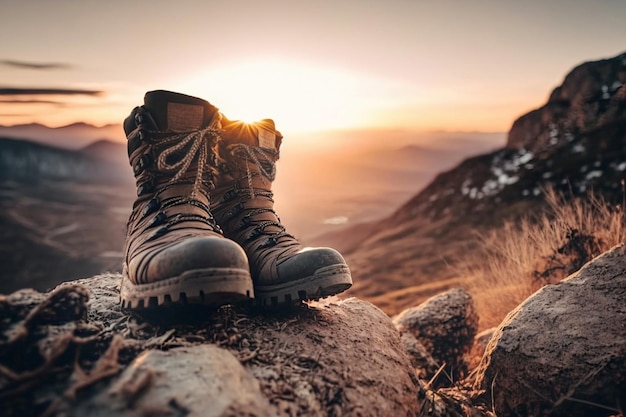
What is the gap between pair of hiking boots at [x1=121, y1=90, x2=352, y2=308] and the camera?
1.64 metres

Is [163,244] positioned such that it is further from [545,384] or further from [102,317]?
[545,384]

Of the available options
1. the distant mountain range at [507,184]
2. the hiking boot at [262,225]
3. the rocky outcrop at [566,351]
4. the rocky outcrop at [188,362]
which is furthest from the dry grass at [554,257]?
the distant mountain range at [507,184]

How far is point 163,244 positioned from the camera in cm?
183

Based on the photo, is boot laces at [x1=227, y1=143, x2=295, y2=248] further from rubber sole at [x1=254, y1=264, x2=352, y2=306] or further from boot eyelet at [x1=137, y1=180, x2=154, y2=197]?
boot eyelet at [x1=137, y1=180, x2=154, y2=197]

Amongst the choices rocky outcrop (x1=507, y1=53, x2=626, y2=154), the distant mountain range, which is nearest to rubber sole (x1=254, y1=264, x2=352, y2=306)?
the distant mountain range

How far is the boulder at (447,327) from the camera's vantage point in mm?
3428

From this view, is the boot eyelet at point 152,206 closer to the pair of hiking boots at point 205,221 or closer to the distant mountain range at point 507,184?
the pair of hiking boots at point 205,221

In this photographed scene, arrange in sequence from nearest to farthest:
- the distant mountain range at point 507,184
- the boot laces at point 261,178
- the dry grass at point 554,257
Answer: the boot laces at point 261,178, the dry grass at point 554,257, the distant mountain range at point 507,184

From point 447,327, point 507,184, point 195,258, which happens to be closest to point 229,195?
point 195,258

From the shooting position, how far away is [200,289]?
1.59 metres

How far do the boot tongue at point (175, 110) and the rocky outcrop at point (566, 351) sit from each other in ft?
6.02

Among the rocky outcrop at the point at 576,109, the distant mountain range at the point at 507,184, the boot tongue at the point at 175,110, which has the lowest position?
the distant mountain range at the point at 507,184

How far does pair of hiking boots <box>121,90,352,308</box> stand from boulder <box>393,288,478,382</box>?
1.72 meters

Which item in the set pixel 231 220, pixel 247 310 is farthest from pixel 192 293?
pixel 231 220
